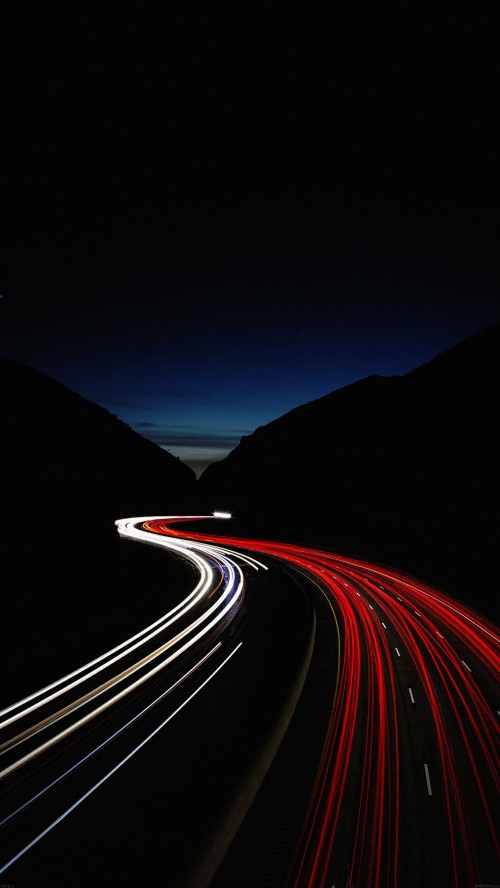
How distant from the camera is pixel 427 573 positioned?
45.0 meters

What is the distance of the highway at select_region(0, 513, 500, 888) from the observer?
1102 centimetres

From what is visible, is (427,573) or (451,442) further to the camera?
(451,442)

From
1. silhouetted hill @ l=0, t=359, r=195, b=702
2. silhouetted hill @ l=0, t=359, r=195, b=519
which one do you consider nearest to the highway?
silhouetted hill @ l=0, t=359, r=195, b=702

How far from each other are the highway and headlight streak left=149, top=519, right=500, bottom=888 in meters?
0.05

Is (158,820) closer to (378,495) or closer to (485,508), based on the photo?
(485,508)

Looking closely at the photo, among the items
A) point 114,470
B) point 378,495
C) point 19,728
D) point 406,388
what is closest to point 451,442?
point 378,495

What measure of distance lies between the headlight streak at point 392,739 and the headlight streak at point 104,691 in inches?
233

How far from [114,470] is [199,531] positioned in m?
71.0

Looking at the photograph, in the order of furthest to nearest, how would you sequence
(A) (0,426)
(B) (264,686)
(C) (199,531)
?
(C) (199,531), (A) (0,426), (B) (264,686)

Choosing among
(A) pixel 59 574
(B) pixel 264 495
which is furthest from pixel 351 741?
(B) pixel 264 495

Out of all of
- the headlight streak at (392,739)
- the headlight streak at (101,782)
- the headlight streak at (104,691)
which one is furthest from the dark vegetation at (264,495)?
the headlight streak at (392,739)

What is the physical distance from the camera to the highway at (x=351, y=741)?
434 inches

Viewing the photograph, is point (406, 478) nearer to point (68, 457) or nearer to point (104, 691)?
point (68, 457)

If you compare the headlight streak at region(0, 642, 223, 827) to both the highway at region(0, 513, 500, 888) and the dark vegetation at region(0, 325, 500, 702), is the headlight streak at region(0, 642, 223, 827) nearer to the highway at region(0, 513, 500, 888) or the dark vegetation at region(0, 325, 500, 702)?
the highway at region(0, 513, 500, 888)
